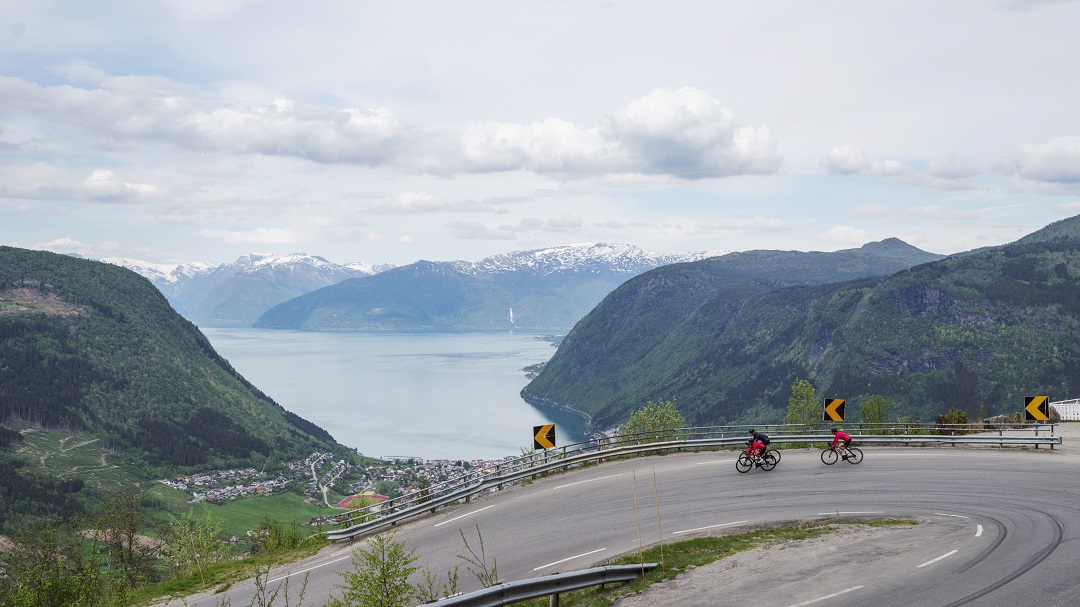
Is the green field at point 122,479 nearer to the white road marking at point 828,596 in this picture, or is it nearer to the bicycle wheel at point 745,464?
the bicycle wheel at point 745,464

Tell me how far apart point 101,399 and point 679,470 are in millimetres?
208101

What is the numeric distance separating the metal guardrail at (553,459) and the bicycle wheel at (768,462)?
4163mm

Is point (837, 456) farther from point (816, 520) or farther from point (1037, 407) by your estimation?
point (1037, 407)

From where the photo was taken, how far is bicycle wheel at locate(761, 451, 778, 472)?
30.2 m

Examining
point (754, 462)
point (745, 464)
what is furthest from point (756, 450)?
point (745, 464)

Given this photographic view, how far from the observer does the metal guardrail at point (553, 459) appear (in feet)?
89.8

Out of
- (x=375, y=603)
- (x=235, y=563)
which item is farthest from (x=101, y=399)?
(x=375, y=603)

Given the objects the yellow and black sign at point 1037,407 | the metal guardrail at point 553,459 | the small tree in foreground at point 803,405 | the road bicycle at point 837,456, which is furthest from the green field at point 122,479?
the yellow and black sign at point 1037,407

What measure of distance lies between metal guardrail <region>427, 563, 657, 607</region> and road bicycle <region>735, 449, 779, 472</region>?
15327mm

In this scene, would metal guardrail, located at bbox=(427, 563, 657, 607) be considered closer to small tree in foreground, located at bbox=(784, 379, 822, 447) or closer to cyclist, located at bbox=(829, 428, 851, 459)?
cyclist, located at bbox=(829, 428, 851, 459)

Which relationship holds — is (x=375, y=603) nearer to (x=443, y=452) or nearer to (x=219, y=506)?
(x=219, y=506)

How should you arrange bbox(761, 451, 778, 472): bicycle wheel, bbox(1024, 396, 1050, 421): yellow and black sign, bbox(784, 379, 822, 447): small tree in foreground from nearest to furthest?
1. bbox(761, 451, 778, 472): bicycle wheel
2. bbox(1024, 396, 1050, 421): yellow and black sign
3. bbox(784, 379, 822, 447): small tree in foreground

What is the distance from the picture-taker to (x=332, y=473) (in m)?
175

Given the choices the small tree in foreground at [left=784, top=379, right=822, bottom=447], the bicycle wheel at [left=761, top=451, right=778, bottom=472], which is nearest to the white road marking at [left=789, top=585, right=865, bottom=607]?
the bicycle wheel at [left=761, top=451, right=778, bottom=472]
